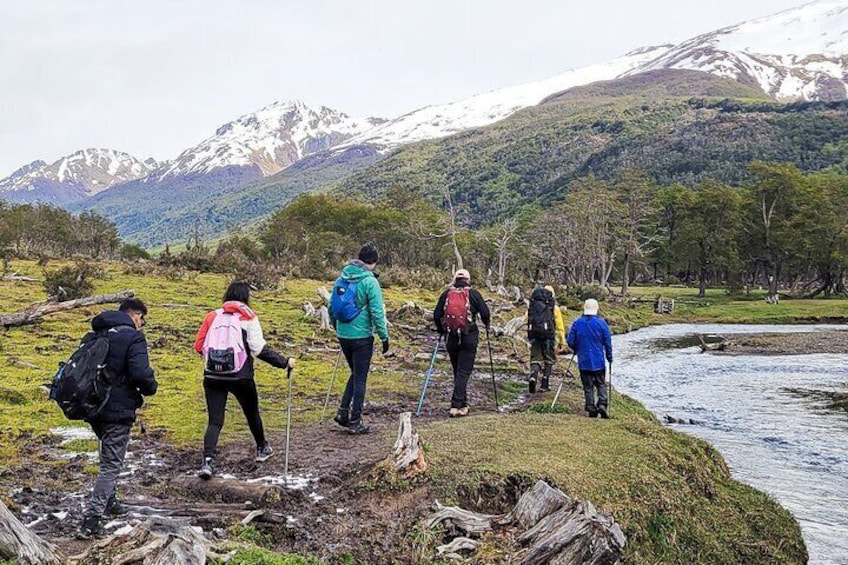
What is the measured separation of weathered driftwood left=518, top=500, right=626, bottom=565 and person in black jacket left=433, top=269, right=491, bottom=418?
18.9 ft

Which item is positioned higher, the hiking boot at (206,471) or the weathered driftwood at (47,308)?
the weathered driftwood at (47,308)

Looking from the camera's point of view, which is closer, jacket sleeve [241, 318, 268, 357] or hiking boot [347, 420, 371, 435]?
jacket sleeve [241, 318, 268, 357]

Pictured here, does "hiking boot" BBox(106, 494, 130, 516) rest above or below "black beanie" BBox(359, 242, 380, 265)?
below

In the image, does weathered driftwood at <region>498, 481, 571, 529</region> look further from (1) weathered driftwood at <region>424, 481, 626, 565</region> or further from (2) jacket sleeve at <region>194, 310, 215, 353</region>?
(2) jacket sleeve at <region>194, 310, 215, 353</region>

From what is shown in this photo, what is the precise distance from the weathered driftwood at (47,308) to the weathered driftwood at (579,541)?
58.6ft

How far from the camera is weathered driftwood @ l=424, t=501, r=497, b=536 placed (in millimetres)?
6684

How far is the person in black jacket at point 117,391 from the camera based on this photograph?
6621mm

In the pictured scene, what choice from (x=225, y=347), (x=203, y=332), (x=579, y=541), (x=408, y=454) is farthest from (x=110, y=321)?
(x=579, y=541)

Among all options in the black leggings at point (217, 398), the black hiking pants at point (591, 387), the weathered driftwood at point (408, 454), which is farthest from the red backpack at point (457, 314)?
the black leggings at point (217, 398)

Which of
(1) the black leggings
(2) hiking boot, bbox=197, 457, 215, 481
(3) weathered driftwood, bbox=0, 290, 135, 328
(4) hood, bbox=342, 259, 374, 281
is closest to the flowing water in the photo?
(4) hood, bbox=342, 259, 374, 281

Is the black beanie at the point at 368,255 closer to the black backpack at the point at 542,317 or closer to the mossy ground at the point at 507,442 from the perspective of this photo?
the mossy ground at the point at 507,442

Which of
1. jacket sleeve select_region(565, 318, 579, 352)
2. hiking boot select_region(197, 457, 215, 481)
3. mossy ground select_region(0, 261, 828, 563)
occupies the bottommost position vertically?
mossy ground select_region(0, 261, 828, 563)

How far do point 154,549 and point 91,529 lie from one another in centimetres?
183

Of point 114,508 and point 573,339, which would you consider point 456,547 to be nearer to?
point 114,508
